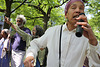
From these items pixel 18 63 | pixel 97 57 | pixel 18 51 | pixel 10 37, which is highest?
pixel 97 57

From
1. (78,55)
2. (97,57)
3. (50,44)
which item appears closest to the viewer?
(97,57)

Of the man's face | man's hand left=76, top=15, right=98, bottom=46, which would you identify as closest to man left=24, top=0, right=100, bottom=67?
the man's face

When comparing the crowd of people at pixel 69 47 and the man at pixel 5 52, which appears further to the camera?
the man at pixel 5 52

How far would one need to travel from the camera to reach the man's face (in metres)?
1.96

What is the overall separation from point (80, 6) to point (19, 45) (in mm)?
3383

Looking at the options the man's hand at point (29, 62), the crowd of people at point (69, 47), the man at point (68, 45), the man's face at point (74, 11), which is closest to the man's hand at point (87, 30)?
the crowd of people at point (69, 47)

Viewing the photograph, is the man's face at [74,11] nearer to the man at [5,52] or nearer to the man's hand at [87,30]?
the man's hand at [87,30]

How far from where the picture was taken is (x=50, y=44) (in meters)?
2.09

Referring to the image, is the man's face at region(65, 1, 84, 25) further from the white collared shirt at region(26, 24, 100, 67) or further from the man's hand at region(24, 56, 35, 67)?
the man's hand at region(24, 56, 35, 67)

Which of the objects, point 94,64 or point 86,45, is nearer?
point 94,64

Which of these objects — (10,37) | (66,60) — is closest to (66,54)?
(66,60)

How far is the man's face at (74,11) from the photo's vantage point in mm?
1961

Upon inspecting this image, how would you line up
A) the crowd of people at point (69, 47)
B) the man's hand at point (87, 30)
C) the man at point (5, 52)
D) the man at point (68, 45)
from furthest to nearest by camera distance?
the man at point (5, 52)
the man at point (68, 45)
the crowd of people at point (69, 47)
the man's hand at point (87, 30)

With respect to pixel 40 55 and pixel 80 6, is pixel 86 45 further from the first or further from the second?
pixel 40 55
